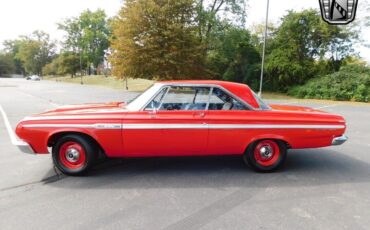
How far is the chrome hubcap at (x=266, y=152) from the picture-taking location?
4227 mm

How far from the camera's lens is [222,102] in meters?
4.19

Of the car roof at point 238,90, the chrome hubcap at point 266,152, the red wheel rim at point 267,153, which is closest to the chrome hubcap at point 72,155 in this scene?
the car roof at point 238,90

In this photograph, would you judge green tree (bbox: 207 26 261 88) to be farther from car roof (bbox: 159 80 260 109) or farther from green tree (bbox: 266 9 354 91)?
car roof (bbox: 159 80 260 109)

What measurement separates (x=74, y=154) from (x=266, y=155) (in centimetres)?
313

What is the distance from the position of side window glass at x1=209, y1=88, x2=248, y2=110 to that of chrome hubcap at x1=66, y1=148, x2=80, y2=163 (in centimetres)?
226

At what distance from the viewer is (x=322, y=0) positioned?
238 inches

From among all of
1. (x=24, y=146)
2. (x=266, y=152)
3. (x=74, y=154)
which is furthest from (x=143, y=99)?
(x=266, y=152)

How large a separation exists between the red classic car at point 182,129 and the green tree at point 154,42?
17.8 meters

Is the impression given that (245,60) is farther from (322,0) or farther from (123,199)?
(123,199)

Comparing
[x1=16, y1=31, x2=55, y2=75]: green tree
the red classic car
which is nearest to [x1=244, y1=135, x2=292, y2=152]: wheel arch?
the red classic car

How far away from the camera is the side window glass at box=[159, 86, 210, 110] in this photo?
4147 millimetres

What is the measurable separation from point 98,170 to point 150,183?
42.7 inches

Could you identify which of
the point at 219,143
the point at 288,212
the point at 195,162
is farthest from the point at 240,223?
the point at 195,162

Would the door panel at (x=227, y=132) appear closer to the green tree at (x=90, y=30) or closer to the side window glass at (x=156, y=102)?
the side window glass at (x=156, y=102)
